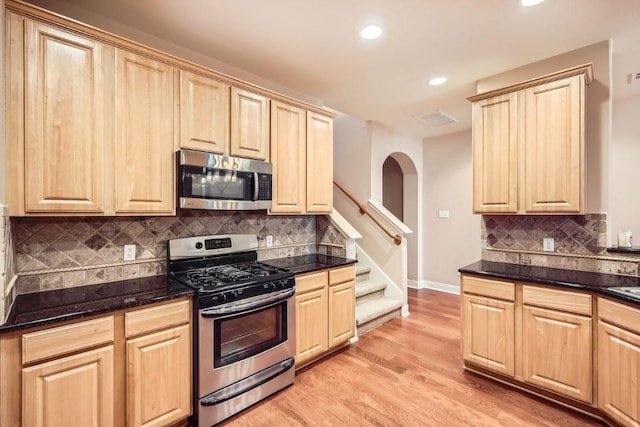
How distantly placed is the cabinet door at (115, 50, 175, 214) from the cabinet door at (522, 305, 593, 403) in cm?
288

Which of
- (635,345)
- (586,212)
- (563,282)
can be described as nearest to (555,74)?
(586,212)

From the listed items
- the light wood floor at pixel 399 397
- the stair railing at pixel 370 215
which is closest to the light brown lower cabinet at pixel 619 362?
the light wood floor at pixel 399 397

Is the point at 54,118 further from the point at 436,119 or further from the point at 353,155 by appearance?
the point at 436,119

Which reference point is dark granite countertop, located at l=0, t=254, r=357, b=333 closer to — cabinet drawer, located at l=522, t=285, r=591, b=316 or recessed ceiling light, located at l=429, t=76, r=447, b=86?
cabinet drawer, located at l=522, t=285, r=591, b=316

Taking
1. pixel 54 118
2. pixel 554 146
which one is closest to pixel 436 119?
pixel 554 146

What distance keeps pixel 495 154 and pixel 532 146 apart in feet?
0.93

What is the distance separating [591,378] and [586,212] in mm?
1307

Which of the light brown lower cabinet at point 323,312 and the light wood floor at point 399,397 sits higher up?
the light brown lower cabinet at point 323,312

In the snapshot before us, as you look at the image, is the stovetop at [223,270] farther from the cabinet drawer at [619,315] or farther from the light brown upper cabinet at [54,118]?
the cabinet drawer at [619,315]

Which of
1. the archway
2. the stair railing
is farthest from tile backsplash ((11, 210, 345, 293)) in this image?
the archway

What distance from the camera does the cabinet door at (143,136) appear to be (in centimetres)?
193

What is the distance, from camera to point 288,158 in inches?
115

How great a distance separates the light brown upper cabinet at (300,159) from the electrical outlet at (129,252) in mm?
1154

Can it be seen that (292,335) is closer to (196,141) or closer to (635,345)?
(196,141)
